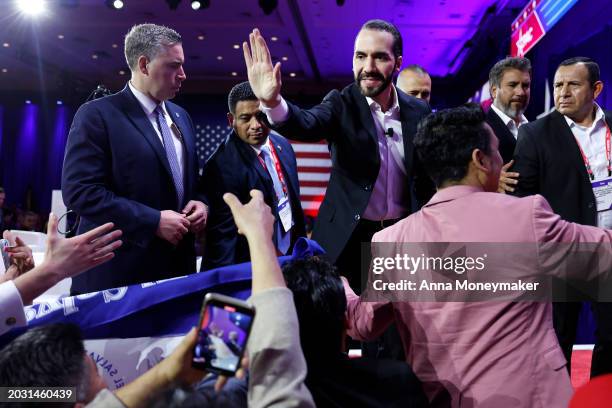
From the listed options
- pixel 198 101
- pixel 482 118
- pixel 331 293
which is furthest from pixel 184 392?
pixel 198 101

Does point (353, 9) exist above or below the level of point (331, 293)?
above

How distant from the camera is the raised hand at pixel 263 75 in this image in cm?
217

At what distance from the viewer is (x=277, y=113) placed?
222 cm

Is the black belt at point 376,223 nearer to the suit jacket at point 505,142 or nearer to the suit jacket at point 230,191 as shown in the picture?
the suit jacket at point 230,191

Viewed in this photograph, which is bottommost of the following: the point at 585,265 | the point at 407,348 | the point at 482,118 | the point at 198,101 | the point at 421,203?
the point at 407,348

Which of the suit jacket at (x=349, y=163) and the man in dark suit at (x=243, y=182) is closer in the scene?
the suit jacket at (x=349, y=163)

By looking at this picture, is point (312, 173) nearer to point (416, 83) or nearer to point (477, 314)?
point (416, 83)

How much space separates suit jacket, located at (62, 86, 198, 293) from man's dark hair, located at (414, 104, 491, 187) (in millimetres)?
1141

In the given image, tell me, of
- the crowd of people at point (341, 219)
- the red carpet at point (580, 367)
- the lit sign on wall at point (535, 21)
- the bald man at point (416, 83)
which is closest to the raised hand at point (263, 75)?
the crowd of people at point (341, 219)

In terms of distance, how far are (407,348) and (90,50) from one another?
11360mm

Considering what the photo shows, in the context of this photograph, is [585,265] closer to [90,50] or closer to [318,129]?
[318,129]

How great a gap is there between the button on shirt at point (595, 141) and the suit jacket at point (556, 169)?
7cm

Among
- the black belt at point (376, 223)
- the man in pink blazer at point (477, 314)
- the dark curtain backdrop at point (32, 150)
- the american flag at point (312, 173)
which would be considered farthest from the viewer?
the dark curtain backdrop at point (32, 150)

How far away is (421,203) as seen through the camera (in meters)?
2.58
